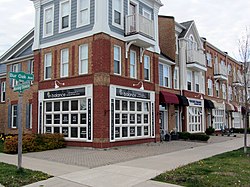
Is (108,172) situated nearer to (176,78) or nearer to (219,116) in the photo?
(176,78)

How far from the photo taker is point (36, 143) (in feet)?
53.9

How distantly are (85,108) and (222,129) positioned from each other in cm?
Result: 2246

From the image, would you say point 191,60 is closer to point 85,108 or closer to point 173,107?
point 173,107

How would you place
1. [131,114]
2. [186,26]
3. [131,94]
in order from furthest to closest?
[186,26], [131,114], [131,94]

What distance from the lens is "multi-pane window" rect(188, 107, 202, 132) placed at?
1097 inches

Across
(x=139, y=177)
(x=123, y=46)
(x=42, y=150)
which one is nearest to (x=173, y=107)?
(x=123, y=46)

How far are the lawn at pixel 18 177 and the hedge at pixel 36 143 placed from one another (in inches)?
223

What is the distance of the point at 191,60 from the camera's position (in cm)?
2780

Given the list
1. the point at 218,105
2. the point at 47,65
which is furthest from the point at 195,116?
the point at 47,65

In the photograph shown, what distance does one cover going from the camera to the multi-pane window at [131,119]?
696 inches

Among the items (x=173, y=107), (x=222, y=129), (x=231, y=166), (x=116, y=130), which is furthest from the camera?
(x=222, y=129)

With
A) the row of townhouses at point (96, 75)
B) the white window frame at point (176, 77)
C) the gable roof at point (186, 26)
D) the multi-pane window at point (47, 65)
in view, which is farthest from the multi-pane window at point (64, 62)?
the gable roof at point (186, 26)

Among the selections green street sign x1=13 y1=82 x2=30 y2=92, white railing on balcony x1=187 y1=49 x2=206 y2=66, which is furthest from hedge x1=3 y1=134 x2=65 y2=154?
white railing on balcony x1=187 y1=49 x2=206 y2=66

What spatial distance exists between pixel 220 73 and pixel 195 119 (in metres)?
9.71
